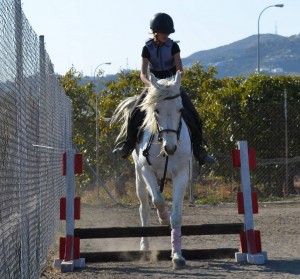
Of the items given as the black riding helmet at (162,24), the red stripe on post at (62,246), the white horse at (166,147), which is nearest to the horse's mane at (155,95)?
the white horse at (166,147)

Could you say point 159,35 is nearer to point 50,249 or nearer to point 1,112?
point 50,249

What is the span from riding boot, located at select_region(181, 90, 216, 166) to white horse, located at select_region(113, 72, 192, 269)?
0.30m

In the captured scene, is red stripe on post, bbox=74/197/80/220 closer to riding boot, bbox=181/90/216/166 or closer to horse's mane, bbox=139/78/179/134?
horse's mane, bbox=139/78/179/134

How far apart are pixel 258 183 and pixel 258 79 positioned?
2.93 meters

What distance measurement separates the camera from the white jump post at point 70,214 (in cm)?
1074

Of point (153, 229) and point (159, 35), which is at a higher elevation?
point (159, 35)

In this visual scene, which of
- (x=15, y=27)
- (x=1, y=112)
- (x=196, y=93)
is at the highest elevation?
(x=196, y=93)

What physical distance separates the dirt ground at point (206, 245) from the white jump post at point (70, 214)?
0.48 feet

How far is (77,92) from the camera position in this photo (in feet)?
91.0

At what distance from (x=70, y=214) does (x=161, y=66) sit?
7.08 feet

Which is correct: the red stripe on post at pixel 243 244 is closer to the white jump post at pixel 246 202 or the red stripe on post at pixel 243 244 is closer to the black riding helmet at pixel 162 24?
the white jump post at pixel 246 202

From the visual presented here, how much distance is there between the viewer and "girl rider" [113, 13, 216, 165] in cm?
1144

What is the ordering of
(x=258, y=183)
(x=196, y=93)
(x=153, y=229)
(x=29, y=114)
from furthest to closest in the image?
(x=196, y=93) < (x=258, y=183) < (x=153, y=229) < (x=29, y=114)

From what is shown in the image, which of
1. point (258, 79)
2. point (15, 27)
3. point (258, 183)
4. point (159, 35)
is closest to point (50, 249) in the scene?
point (159, 35)
